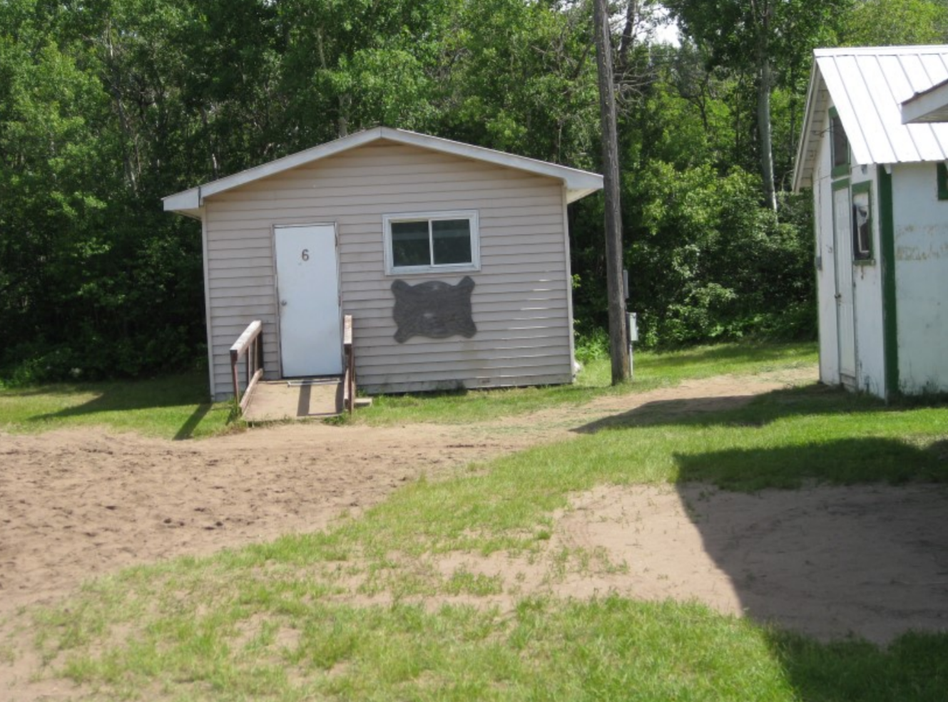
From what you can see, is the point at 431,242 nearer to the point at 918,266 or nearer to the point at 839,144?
the point at 839,144

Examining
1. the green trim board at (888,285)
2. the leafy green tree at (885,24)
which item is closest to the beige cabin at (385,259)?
the green trim board at (888,285)

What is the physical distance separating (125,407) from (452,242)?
5.31m

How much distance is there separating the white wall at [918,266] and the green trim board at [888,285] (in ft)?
0.15

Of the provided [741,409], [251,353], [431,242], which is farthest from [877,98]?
[251,353]

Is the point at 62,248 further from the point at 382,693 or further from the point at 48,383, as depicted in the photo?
the point at 382,693

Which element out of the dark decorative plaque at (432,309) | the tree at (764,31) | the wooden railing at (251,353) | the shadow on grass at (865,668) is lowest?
the shadow on grass at (865,668)

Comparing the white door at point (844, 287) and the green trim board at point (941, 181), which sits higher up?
the green trim board at point (941, 181)

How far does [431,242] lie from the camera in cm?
1725

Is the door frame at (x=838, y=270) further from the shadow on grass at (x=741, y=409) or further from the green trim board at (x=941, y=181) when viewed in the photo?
the green trim board at (x=941, y=181)

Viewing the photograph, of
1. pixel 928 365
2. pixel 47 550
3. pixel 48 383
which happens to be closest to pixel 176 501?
pixel 47 550

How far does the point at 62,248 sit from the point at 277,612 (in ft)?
60.2

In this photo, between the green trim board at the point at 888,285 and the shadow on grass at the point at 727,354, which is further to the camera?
the shadow on grass at the point at 727,354

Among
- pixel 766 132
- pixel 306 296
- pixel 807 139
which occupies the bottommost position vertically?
pixel 306 296

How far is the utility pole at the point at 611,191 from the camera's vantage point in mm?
16578
